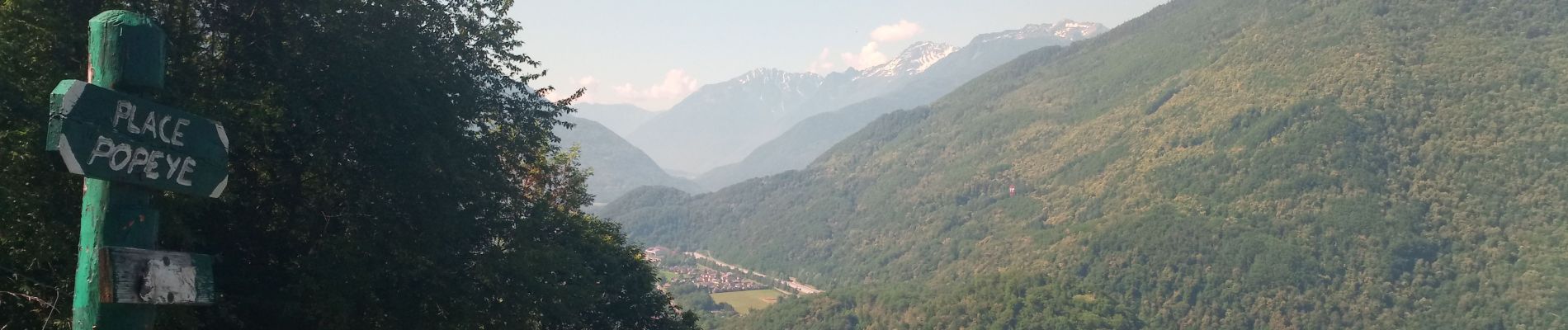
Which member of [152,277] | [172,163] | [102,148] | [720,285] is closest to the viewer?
[102,148]

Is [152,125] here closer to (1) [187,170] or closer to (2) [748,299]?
(1) [187,170]

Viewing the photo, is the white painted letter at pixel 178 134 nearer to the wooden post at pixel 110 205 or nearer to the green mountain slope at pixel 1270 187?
the wooden post at pixel 110 205

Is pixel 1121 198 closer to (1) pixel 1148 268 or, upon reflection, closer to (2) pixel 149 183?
(1) pixel 1148 268

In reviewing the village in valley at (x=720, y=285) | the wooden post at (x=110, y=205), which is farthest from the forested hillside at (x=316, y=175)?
the village in valley at (x=720, y=285)

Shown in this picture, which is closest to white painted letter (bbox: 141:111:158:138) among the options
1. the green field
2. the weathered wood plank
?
the weathered wood plank

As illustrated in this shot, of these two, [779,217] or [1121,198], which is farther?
[779,217]

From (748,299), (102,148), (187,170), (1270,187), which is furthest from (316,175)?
(1270,187)

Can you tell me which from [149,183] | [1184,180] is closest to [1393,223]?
[1184,180]
